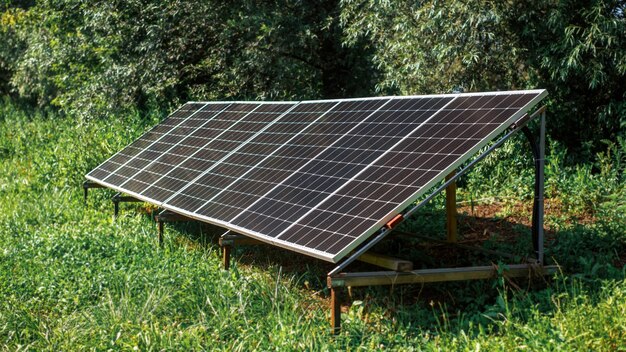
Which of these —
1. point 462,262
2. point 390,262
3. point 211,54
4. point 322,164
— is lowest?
point 462,262

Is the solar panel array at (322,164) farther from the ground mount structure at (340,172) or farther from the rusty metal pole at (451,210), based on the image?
the rusty metal pole at (451,210)

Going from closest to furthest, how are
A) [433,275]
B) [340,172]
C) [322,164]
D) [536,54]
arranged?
[433,275] → [340,172] → [322,164] → [536,54]

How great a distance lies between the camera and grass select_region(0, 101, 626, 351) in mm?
6590

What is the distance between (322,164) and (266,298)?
1517 mm

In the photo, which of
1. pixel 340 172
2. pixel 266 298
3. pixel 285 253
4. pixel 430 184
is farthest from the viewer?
pixel 285 253

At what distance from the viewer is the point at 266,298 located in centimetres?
771

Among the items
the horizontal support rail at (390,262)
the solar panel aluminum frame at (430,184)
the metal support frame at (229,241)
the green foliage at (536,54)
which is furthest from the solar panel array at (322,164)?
the green foliage at (536,54)

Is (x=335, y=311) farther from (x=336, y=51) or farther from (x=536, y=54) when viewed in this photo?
(x=336, y=51)

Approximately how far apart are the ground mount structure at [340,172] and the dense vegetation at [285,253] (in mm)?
537

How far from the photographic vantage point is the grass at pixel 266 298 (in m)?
6.59

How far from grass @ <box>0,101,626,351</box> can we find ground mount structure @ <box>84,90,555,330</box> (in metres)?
0.40

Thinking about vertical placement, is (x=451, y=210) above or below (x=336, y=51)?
below

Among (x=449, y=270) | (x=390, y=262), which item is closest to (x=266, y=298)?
(x=390, y=262)

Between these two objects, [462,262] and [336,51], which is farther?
[336,51]
